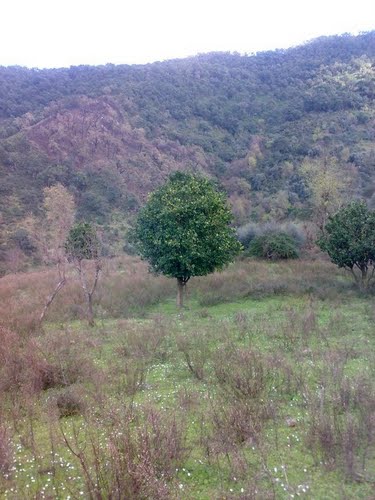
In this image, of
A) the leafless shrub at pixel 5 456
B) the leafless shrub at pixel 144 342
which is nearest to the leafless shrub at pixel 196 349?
the leafless shrub at pixel 144 342

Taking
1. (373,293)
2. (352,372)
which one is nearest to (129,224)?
(373,293)

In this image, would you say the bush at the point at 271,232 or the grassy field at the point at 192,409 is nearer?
the grassy field at the point at 192,409

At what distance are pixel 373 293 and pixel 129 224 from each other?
28.3 meters

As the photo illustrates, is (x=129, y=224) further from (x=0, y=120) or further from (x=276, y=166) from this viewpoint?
(x=0, y=120)

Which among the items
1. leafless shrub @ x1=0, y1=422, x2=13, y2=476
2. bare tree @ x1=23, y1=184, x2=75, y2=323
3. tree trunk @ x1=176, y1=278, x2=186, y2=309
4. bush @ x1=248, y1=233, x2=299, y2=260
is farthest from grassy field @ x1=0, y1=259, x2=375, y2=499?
bare tree @ x1=23, y1=184, x2=75, y2=323

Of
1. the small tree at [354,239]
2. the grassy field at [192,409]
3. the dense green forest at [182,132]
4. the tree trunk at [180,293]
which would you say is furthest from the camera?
the dense green forest at [182,132]

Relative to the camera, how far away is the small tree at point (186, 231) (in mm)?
18859

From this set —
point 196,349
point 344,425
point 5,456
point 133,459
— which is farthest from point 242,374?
point 5,456

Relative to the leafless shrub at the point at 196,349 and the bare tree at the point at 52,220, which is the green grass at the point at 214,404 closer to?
the leafless shrub at the point at 196,349

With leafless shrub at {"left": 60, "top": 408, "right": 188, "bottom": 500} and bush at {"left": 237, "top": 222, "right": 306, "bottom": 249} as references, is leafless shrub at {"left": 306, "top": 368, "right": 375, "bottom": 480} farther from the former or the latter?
bush at {"left": 237, "top": 222, "right": 306, "bottom": 249}

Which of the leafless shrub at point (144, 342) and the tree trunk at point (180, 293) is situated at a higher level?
the leafless shrub at point (144, 342)

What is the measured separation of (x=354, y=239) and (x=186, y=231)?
269 inches

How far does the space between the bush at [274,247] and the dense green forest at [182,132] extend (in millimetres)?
11548

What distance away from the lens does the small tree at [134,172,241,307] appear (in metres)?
18.9
